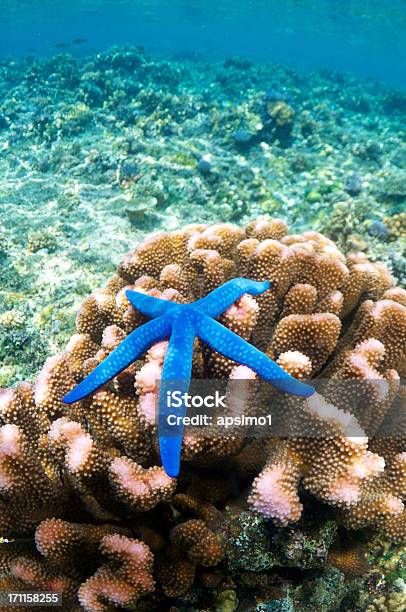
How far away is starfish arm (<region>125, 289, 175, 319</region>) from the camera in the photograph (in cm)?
264

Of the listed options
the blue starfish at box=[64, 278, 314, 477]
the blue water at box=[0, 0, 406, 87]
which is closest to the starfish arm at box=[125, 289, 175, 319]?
the blue starfish at box=[64, 278, 314, 477]

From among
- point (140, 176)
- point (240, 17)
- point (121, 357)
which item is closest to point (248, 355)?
point (121, 357)

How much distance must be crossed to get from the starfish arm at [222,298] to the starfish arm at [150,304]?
0.65ft

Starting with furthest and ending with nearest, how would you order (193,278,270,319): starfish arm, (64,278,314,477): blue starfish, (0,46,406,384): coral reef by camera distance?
(0,46,406,384): coral reef
(193,278,270,319): starfish arm
(64,278,314,477): blue starfish

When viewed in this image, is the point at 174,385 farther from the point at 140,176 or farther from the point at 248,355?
the point at 140,176

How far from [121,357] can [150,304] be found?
0.45 m

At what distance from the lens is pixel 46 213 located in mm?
8430

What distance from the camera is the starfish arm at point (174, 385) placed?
1.95m

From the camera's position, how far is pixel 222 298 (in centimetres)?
261

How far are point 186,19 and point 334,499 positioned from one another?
98.9 m

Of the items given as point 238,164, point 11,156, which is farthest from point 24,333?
point 11,156

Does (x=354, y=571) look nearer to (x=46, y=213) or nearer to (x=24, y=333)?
(x=24, y=333)

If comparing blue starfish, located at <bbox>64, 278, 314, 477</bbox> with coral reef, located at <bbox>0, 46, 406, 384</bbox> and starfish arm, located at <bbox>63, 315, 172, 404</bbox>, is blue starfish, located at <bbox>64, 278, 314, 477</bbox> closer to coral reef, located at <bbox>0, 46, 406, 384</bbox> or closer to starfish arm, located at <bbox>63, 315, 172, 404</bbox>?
starfish arm, located at <bbox>63, 315, 172, 404</bbox>

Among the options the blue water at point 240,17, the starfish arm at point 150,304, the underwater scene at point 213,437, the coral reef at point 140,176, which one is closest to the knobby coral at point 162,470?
the underwater scene at point 213,437
